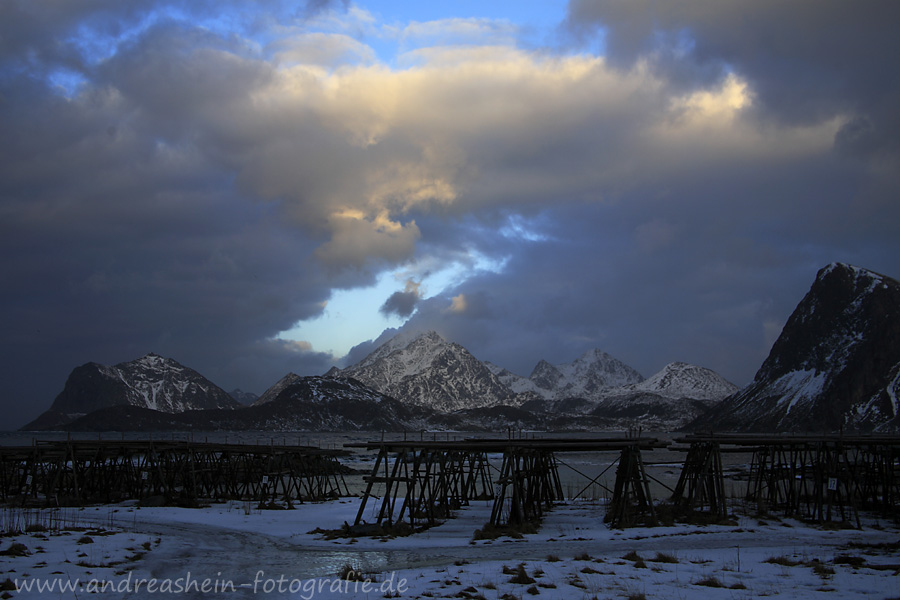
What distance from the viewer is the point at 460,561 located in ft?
71.6

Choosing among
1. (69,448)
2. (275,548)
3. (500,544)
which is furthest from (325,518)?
(69,448)

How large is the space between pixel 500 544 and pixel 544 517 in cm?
1010

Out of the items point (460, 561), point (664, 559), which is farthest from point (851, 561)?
point (460, 561)

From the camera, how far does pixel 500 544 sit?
1059 inches

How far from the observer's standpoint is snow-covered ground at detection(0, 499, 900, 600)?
17.2 metres

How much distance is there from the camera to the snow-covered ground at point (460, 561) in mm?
17203


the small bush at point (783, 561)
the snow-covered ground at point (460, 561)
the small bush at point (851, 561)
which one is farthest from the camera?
the small bush at point (783, 561)

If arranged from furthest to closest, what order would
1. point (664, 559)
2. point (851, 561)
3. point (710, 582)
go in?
1. point (664, 559)
2. point (851, 561)
3. point (710, 582)

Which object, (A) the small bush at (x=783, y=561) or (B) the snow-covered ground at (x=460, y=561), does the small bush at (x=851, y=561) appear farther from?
(A) the small bush at (x=783, y=561)

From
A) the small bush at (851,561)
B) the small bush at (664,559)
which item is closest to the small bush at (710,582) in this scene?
the small bush at (664,559)

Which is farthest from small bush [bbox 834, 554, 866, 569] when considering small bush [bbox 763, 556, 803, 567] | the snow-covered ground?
small bush [bbox 763, 556, 803, 567]

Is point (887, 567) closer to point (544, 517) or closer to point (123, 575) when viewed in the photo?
point (544, 517)

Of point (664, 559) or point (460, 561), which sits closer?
point (664, 559)

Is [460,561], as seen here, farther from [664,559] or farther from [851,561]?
[851,561]
